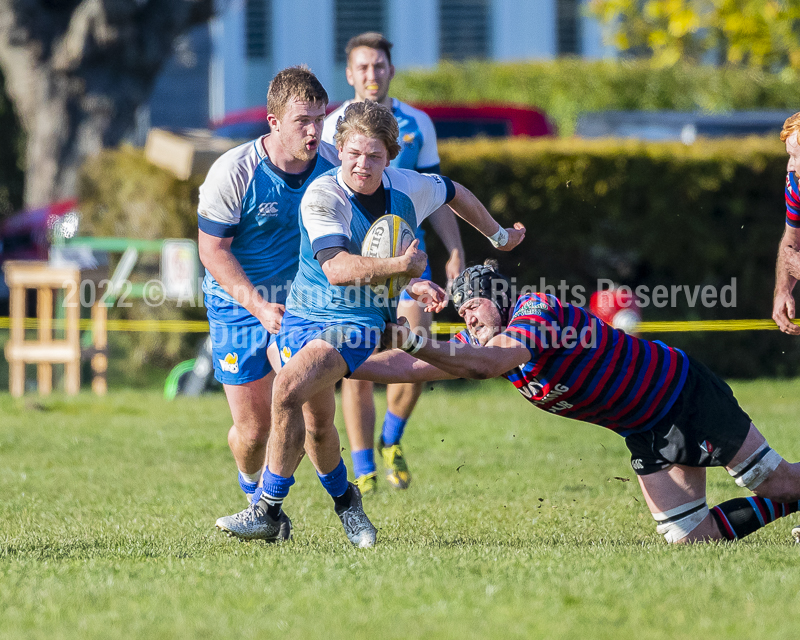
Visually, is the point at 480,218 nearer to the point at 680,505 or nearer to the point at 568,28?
the point at 680,505

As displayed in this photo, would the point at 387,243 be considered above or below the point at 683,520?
above

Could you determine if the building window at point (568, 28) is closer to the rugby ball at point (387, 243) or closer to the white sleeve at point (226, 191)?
the white sleeve at point (226, 191)

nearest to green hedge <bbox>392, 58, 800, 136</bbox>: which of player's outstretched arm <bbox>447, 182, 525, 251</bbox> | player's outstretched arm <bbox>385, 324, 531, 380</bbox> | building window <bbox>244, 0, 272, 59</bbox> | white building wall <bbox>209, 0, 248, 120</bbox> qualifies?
building window <bbox>244, 0, 272, 59</bbox>

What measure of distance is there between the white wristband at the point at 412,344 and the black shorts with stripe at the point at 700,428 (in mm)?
1231

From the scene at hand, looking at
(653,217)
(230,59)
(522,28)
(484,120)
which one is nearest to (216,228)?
(653,217)

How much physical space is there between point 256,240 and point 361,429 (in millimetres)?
1637

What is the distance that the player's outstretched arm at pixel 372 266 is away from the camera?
177 inches

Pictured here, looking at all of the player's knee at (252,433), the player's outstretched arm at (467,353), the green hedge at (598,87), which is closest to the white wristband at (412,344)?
the player's outstretched arm at (467,353)

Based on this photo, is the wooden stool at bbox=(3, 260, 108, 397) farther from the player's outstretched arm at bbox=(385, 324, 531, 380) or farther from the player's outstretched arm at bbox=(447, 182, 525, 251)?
the player's outstretched arm at bbox=(385, 324, 531, 380)

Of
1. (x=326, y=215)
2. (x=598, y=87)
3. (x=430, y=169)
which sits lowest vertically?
(x=326, y=215)

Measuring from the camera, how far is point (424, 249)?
6980 mm

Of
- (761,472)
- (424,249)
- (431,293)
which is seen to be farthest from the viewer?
(424,249)

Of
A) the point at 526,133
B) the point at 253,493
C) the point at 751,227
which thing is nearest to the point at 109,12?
the point at 526,133

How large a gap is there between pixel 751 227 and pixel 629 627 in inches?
366
